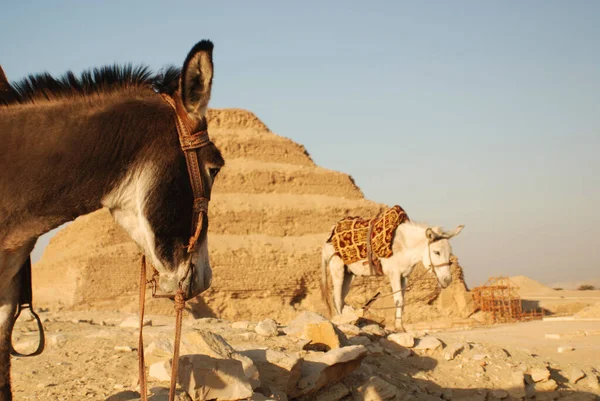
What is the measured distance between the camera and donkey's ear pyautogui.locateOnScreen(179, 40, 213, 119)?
2387mm

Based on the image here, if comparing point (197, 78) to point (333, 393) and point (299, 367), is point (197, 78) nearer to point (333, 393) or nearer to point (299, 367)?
point (299, 367)

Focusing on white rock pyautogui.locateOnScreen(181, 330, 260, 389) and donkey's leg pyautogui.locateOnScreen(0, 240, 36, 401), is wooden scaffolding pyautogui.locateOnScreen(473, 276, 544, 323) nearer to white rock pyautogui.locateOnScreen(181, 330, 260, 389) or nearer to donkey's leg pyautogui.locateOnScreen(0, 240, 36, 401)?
white rock pyautogui.locateOnScreen(181, 330, 260, 389)

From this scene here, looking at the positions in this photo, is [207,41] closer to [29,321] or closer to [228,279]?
[29,321]

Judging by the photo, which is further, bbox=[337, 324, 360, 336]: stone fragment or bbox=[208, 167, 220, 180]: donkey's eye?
bbox=[337, 324, 360, 336]: stone fragment

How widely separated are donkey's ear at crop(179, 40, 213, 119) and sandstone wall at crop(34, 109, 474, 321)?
88.9ft

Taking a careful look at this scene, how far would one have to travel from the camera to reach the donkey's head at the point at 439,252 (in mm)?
13656

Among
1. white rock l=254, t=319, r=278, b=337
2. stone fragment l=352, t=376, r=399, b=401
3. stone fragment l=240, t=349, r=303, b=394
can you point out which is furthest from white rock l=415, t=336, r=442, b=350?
stone fragment l=240, t=349, r=303, b=394

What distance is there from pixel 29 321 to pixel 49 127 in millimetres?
12032

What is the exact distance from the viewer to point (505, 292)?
34.3m

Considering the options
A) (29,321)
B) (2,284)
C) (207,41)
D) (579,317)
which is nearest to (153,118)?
(207,41)

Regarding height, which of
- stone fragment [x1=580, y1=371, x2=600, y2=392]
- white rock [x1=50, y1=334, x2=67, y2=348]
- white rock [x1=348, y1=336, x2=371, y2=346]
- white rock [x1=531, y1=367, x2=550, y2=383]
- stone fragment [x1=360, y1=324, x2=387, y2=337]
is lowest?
stone fragment [x1=580, y1=371, x2=600, y2=392]

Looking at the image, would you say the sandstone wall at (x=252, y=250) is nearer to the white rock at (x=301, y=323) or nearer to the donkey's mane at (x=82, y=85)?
the white rock at (x=301, y=323)

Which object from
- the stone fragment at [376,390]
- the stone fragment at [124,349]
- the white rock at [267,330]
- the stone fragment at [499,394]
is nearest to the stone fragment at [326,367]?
the stone fragment at [376,390]

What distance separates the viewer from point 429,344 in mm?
10867
